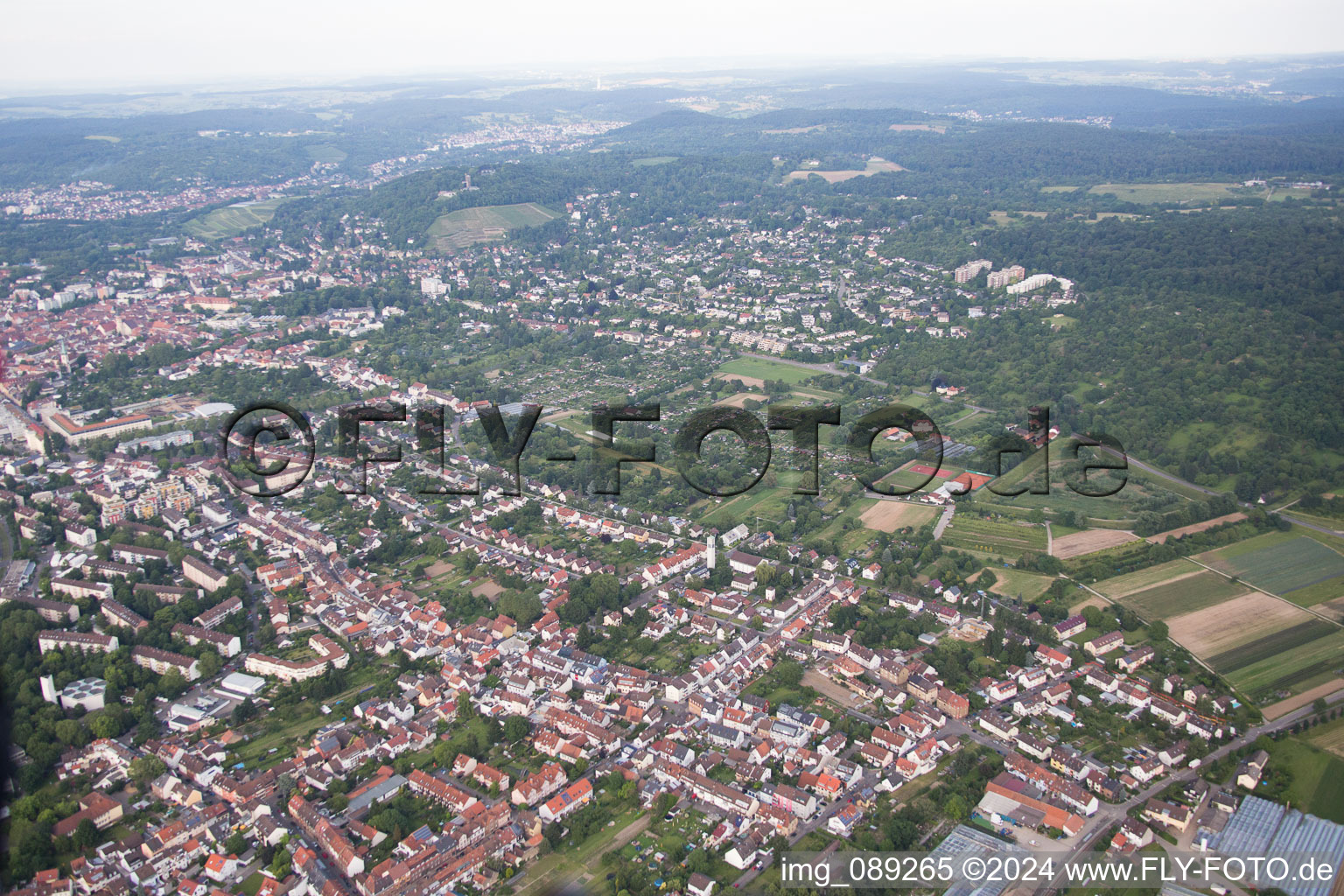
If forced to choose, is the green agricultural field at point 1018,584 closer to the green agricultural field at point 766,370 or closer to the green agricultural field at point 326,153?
the green agricultural field at point 766,370

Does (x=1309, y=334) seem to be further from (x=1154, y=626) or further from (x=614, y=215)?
(x=614, y=215)

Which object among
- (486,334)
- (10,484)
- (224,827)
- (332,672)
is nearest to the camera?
(224,827)

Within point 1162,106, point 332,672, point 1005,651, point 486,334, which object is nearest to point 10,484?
point 332,672

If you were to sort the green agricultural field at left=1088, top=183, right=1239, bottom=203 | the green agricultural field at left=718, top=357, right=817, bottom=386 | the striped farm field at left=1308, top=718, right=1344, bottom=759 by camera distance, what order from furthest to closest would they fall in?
the green agricultural field at left=1088, top=183, right=1239, bottom=203 < the green agricultural field at left=718, top=357, right=817, bottom=386 < the striped farm field at left=1308, top=718, right=1344, bottom=759

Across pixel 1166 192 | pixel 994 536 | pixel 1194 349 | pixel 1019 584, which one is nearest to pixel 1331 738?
pixel 1019 584

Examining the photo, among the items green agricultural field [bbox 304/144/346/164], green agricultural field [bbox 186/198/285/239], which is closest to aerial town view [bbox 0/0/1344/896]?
green agricultural field [bbox 186/198/285/239]
